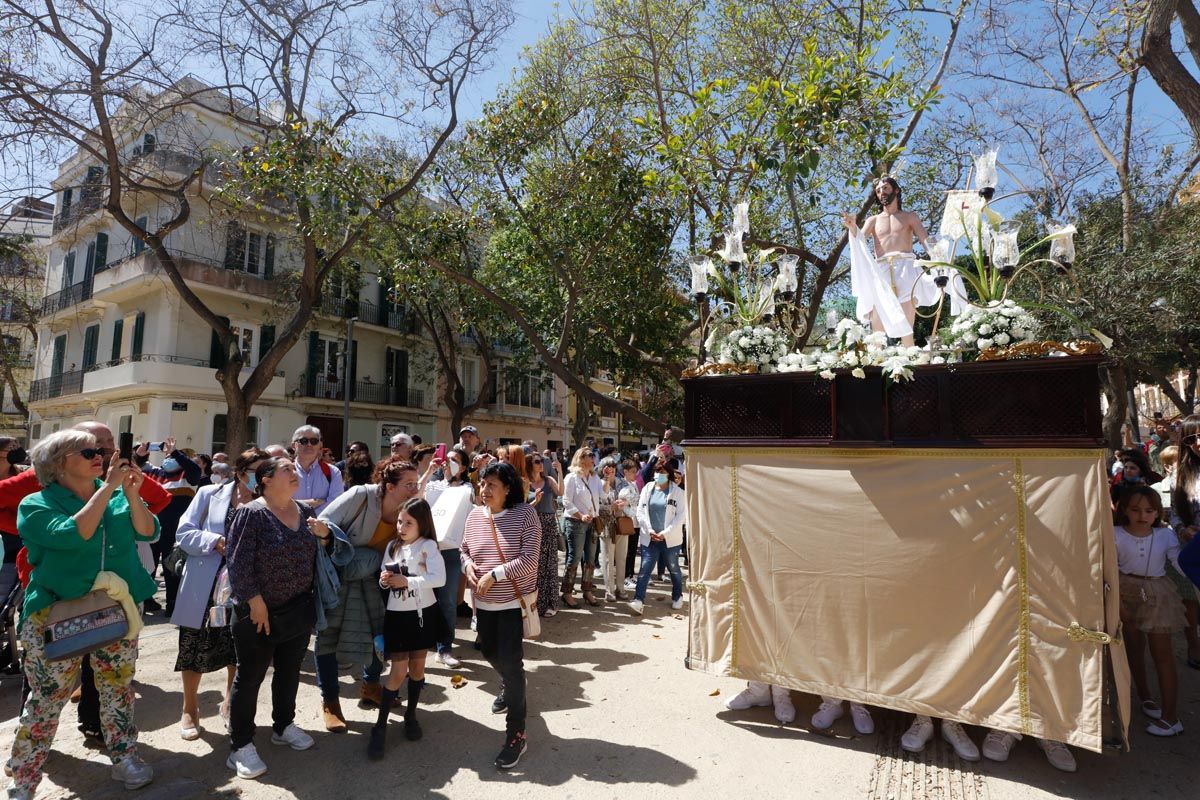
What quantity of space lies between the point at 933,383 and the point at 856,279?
4.76 feet

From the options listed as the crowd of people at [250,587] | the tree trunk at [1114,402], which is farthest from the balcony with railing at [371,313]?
the tree trunk at [1114,402]

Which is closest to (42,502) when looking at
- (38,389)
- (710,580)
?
(710,580)

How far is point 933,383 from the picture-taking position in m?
4.26

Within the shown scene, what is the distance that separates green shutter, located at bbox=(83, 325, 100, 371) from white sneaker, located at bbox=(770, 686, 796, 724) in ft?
92.9

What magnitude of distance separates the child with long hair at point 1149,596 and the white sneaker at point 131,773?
6.15 metres

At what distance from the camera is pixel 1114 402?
1374 centimetres

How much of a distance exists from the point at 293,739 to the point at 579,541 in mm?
4722

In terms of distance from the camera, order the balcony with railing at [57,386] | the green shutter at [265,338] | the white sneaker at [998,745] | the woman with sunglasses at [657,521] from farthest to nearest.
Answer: the balcony with railing at [57,386] → the green shutter at [265,338] → the woman with sunglasses at [657,521] → the white sneaker at [998,745]

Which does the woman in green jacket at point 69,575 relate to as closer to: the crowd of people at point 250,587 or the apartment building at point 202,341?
the crowd of people at point 250,587

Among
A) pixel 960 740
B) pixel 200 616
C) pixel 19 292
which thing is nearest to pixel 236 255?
pixel 19 292

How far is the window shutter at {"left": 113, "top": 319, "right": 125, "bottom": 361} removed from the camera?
23875 mm

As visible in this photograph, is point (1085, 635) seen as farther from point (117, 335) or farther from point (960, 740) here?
point (117, 335)

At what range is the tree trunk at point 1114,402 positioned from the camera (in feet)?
43.9

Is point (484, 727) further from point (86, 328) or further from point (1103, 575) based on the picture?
point (86, 328)
